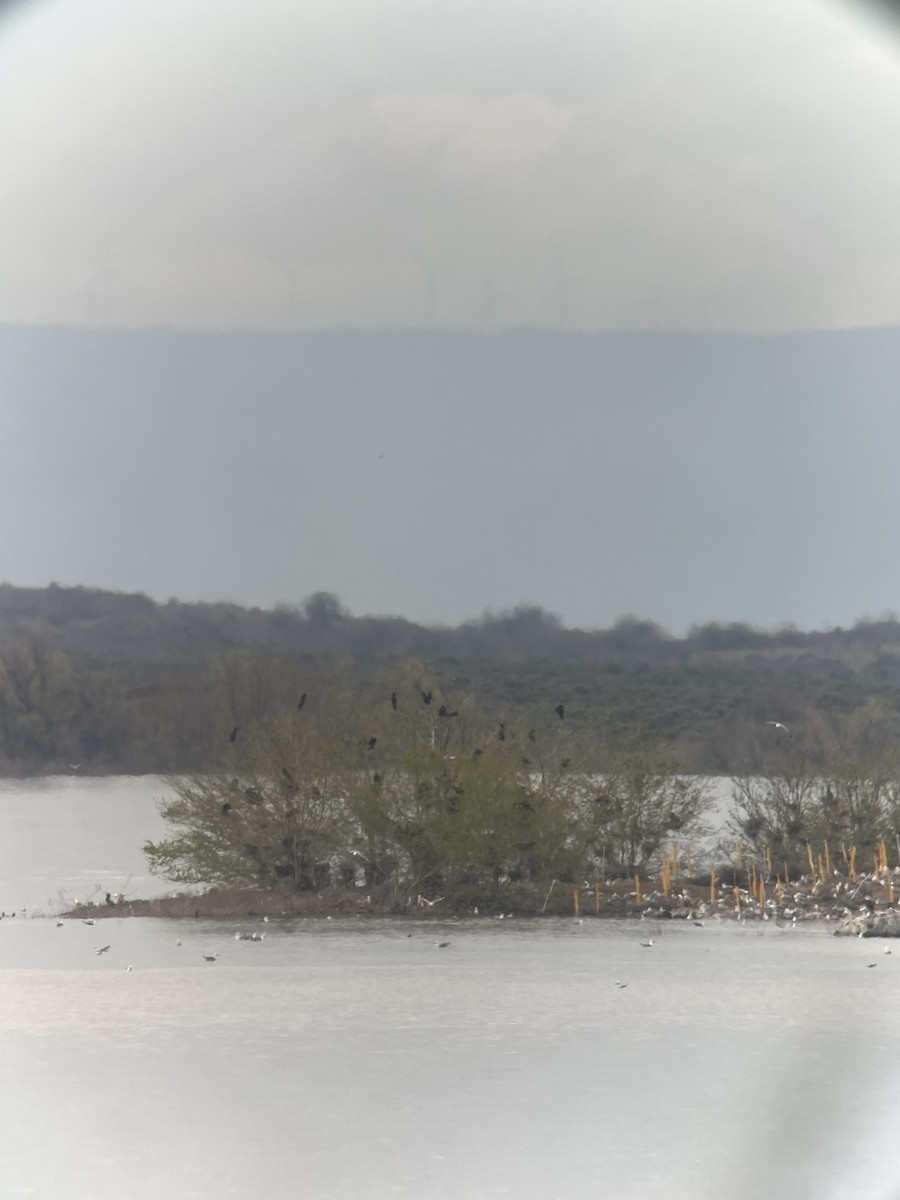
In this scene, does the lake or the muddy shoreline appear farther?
the muddy shoreline

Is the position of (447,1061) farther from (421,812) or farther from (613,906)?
(613,906)

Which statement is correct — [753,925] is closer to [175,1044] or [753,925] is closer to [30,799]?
[175,1044]

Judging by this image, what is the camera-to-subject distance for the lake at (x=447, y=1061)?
→ 55.6 ft

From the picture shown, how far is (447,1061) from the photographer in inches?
853

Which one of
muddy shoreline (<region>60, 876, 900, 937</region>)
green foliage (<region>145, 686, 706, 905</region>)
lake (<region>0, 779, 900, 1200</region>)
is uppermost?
green foliage (<region>145, 686, 706, 905</region>)

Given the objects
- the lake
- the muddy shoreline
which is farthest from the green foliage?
the lake

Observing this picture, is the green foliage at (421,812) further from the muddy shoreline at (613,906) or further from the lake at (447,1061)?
the lake at (447,1061)

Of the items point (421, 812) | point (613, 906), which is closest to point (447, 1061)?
point (421, 812)

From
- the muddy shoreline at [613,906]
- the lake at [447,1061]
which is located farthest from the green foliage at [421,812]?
the lake at [447,1061]

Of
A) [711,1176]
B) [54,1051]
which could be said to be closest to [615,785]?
[54,1051]

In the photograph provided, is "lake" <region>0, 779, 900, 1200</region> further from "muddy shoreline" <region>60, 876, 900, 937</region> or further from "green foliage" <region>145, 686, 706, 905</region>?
"green foliage" <region>145, 686, 706, 905</region>

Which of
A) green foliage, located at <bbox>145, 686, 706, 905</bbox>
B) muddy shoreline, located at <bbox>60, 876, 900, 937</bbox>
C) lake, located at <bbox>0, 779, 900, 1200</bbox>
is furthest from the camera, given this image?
muddy shoreline, located at <bbox>60, 876, 900, 937</bbox>

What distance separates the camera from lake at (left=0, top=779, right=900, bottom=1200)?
17.0 metres

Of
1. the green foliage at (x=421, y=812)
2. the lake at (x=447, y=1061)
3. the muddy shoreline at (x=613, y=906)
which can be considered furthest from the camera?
the muddy shoreline at (x=613, y=906)
